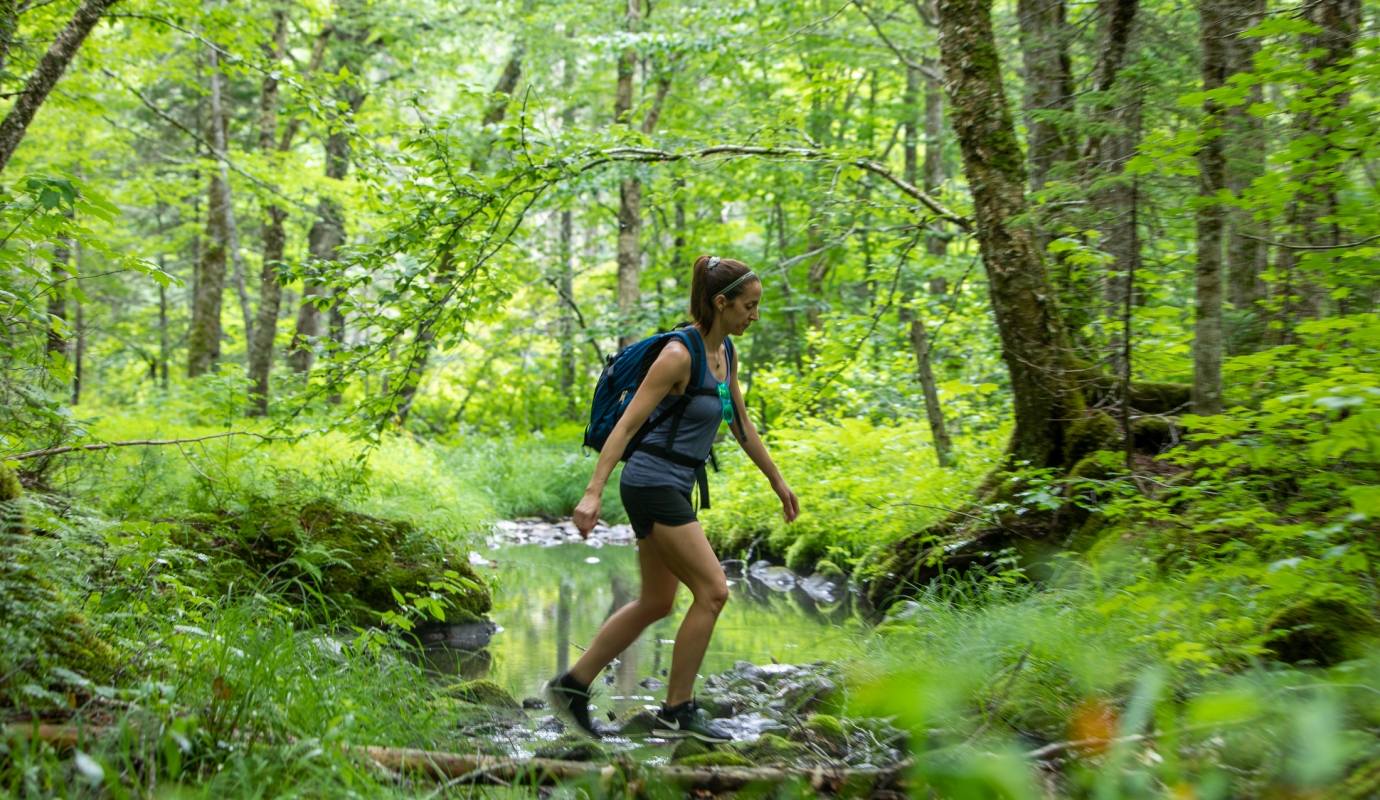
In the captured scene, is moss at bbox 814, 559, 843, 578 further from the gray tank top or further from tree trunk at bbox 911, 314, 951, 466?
the gray tank top

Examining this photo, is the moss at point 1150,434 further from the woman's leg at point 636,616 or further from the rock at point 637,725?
the rock at point 637,725

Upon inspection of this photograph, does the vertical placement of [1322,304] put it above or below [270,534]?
above

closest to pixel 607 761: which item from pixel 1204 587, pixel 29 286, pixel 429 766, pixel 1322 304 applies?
pixel 429 766

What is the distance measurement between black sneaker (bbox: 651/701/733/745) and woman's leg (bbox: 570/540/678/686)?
0.39 m

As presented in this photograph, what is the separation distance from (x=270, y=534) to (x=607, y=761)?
3.90 m

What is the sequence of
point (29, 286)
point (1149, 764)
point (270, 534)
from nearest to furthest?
1. point (1149, 764)
2. point (29, 286)
3. point (270, 534)

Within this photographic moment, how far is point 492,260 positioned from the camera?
6.90 meters

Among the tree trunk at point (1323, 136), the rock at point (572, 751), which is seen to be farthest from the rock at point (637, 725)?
the tree trunk at point (1323, 136)

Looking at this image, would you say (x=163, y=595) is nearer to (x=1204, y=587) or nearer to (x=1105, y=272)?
(x=1204, y=587)

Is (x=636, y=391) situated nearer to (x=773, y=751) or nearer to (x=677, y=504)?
(x=677, y=504)

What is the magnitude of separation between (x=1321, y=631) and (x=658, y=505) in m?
2.58

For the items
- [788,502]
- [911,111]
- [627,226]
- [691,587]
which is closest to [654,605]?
[691,587]

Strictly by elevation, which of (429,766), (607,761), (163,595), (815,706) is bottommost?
(815,706)

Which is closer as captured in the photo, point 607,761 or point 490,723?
point 607,761
